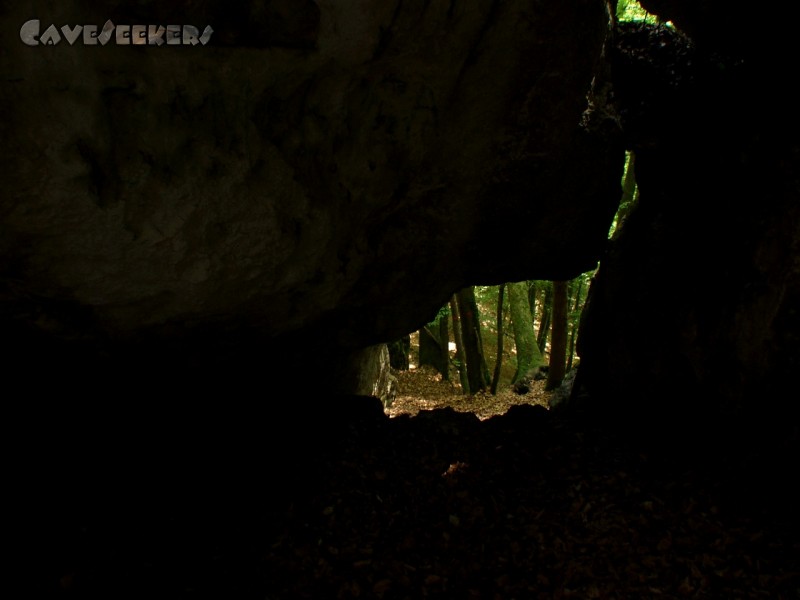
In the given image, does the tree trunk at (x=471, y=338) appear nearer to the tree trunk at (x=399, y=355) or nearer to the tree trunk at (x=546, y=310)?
the tree trunk at (x=399, y=355)

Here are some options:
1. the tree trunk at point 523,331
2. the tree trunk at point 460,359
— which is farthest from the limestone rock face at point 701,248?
the tree trunk at point 460,359

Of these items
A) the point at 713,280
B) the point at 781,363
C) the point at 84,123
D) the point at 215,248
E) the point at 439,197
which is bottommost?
the point at 781,363

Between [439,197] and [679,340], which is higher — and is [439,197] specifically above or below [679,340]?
above

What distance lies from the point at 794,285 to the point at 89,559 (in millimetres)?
5091

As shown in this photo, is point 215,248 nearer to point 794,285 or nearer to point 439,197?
point 439,197

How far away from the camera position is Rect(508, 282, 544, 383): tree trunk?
11.8 m

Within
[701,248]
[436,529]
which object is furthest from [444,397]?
[701,248]

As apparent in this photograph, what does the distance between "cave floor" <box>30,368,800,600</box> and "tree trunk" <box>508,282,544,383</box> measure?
294 inches

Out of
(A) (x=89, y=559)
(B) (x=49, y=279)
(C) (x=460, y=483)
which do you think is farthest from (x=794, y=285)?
(A) (x=89, y=559)

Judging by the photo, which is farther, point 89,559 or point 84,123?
point 89,559

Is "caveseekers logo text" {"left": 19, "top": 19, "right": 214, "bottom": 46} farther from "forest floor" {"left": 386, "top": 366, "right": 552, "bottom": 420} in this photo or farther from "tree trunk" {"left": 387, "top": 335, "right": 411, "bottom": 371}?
"tree trunk" {"left": 387, "top": 335, "right": 411, "bottom": 371}

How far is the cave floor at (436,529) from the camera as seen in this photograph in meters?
3.12

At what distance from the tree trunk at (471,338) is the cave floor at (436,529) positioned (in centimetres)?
654

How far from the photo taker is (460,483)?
4.14 metres
